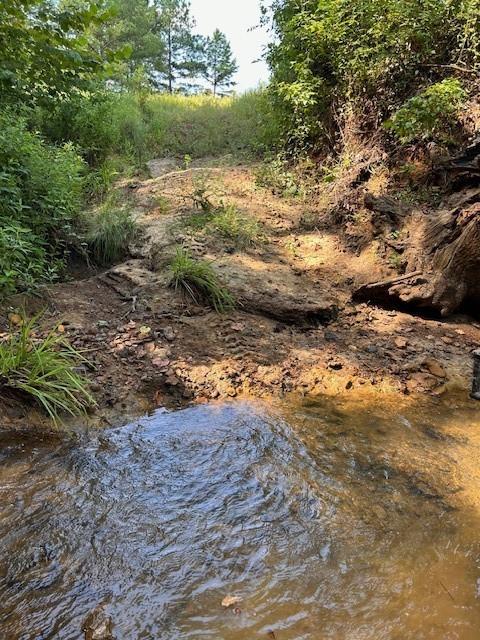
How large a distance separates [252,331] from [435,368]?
5.69 feet

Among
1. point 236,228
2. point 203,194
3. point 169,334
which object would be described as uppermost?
point 203,194

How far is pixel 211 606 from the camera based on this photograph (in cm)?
195

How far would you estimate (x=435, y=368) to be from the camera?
13.9 feet

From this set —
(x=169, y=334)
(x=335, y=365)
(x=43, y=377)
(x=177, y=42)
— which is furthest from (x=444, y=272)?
(x=177, y=42)

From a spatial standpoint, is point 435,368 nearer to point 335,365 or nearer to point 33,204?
point 335,365

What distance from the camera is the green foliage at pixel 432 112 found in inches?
229

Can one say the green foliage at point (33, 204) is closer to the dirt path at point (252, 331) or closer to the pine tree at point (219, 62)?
the dirt path at point (252, 331)

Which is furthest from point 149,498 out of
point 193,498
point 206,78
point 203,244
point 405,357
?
point 206,78

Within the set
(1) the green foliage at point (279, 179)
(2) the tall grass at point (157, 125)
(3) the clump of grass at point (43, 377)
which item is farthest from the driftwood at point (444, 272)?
(2) the tall grass at point (157, 125)

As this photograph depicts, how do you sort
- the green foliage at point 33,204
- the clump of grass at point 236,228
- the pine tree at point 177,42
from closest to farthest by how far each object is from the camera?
the green foliage at point 33,204, the clump of grass at point 236,228, the pine tree at point 177,42

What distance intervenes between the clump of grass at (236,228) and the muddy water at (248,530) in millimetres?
3200

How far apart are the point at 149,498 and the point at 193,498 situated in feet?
0.80

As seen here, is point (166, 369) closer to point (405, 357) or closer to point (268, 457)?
point (268, 457)

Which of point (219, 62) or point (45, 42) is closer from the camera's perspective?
point (45, 42)
